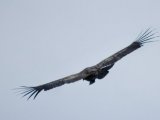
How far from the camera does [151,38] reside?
62.7ft

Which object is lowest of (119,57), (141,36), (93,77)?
(93,77)

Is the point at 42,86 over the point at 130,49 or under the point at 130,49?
under

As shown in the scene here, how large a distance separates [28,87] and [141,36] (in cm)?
714

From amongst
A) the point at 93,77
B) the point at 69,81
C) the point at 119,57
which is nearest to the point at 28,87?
the point at 69,81

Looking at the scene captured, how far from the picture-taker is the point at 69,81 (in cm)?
1833

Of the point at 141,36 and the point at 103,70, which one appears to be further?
the point at 141,36

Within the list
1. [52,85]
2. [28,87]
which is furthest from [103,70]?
[28,87]

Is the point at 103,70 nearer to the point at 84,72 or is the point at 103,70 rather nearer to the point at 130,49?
the point at 84,72

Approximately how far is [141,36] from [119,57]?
2061mm

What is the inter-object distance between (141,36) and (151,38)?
819mm

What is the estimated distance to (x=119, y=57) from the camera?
18.9 m

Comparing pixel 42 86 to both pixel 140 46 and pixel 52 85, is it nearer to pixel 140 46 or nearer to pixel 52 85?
pixel 52 85

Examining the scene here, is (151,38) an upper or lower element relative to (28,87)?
upper

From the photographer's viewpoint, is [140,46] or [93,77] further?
[140,46]
